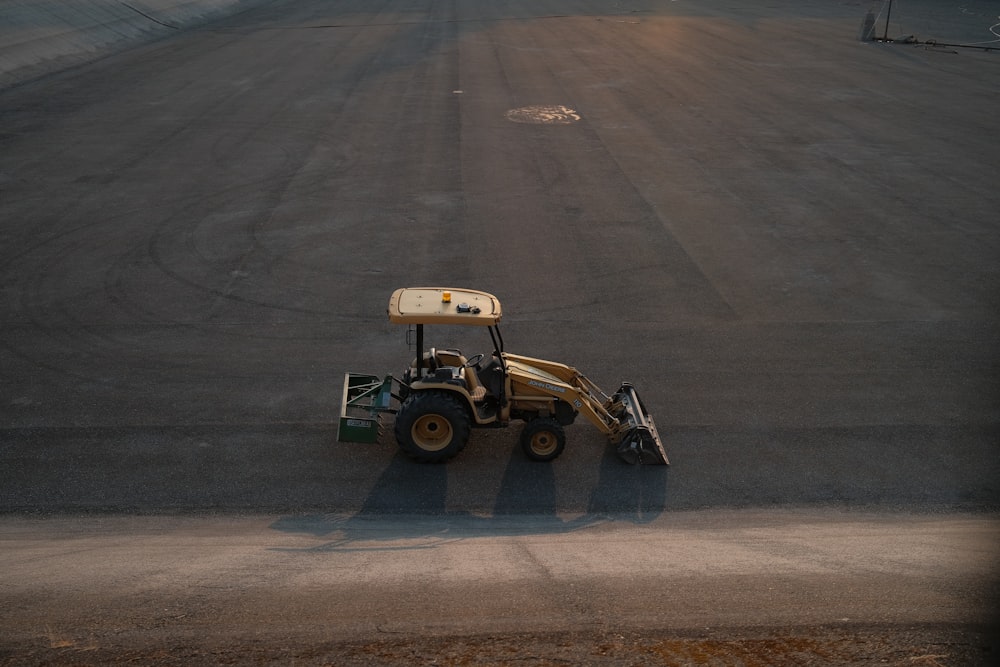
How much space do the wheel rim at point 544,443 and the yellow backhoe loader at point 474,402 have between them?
1 cm

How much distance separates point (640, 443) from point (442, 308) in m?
2.95

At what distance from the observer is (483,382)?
36.4ft

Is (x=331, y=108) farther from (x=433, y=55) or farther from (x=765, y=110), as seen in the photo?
(x=765, y=110)

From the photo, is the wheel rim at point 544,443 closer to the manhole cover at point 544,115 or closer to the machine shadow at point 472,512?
the machine shadow at point 472,512

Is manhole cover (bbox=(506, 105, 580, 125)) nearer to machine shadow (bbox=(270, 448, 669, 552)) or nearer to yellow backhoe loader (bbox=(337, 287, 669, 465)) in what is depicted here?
yellow backhoe loader (bbox=(337, 287, 669, 465))

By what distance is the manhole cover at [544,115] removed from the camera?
92.1 feet

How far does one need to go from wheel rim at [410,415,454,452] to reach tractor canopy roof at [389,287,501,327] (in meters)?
1.26

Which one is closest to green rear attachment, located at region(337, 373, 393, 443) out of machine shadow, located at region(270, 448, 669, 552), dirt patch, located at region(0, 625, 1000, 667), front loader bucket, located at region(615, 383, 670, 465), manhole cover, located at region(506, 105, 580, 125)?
machine shadow, located at region(270, 448, 669, 552)

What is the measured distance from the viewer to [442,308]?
10.7 metres

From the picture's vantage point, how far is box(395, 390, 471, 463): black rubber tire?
10656 millimetres

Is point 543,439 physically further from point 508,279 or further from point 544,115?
point 544,115

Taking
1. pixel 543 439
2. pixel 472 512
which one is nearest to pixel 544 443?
pixel 543 439

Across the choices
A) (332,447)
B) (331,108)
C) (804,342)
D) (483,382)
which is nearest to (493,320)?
(483,382)

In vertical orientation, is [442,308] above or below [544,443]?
above
